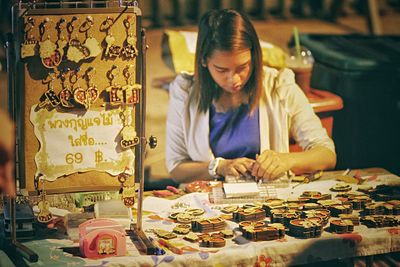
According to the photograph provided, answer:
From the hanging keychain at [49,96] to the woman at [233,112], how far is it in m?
1.29

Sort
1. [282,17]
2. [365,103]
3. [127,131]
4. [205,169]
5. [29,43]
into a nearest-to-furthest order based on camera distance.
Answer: [29,43] → [127,131] → [205,169] → [365,103] → [282,17]

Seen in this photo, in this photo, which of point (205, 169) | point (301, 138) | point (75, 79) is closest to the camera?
point (75, 79)

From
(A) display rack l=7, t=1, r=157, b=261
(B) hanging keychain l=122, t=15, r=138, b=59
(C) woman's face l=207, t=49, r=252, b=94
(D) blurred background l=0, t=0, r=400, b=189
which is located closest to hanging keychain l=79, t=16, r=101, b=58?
(A) display rack l=7, t=1, r=157, b=261

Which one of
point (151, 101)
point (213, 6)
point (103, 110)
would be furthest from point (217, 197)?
point (213, 6)

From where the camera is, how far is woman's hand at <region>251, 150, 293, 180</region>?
186 inches

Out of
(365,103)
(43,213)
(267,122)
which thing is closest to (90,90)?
(43,213)

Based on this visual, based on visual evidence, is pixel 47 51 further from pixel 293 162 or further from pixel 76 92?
pixel 293 162

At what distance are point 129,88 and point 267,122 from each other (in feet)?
4.68

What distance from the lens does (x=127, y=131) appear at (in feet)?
13.0

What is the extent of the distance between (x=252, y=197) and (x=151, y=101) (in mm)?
3928

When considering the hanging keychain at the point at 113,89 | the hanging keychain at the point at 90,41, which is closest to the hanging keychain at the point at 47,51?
the hanging keychain at the point at 90,41

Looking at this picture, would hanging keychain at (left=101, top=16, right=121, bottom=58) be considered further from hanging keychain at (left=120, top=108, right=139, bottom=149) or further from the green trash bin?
the green trash bin

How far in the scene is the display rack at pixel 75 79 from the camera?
3.76 metres

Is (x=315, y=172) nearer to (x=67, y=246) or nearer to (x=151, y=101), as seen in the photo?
(x=67, y=246)
